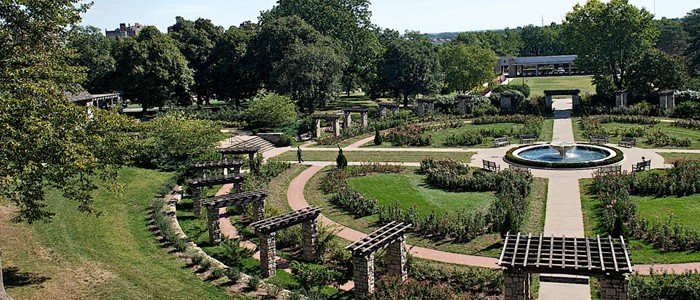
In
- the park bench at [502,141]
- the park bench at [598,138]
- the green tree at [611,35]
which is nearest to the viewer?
the park bench at [598,138]

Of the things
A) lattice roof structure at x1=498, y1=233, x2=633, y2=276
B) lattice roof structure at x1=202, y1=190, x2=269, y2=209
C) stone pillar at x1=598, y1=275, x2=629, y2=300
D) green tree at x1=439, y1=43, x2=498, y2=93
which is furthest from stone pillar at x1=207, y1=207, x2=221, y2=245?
green tree at x1=439, y1=43, x2=498, y2=93

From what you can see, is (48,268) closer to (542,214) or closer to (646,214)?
(542,214)

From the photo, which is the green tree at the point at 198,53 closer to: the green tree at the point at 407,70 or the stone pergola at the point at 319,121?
the green tree at the point at 407,70

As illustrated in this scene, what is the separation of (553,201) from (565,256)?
12043 mm

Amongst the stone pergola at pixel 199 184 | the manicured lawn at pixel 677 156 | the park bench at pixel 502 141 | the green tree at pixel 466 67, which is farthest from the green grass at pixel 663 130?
the green tree at pixel 466 67

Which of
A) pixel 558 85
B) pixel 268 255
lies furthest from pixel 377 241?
pixel 558 85

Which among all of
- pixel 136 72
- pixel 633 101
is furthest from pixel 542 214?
pixel 136 72

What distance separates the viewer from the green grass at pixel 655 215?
19.8 metres

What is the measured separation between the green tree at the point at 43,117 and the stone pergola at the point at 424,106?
3827cm

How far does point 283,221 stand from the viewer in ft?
69.5

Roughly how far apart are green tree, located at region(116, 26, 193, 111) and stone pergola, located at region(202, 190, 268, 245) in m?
37.3

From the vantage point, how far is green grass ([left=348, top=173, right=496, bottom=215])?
27375 mm

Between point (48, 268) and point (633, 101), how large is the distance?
50231 millimetres

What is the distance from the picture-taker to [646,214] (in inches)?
961
